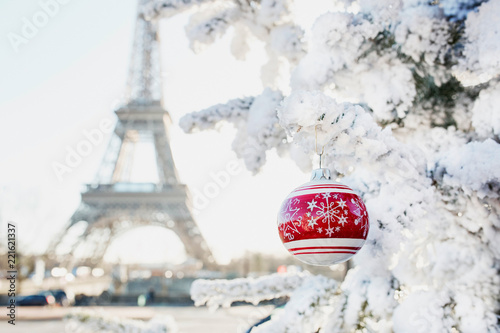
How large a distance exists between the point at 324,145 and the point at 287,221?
14.0 inches

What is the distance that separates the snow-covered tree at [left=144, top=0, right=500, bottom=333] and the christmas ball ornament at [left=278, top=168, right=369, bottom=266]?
0.59 feet

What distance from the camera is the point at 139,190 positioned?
29875 mm

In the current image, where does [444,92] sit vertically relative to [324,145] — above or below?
above

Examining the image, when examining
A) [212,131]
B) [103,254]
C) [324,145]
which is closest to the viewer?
[324,145]

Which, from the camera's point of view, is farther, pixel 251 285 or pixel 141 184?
pixel 141 184

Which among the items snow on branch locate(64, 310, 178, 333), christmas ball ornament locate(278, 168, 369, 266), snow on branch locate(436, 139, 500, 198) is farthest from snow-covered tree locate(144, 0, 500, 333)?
snow on branch locate(64, 310, 178, 333)

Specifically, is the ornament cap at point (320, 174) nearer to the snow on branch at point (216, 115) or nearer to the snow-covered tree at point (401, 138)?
the snow-covered tree at point (401, 138)

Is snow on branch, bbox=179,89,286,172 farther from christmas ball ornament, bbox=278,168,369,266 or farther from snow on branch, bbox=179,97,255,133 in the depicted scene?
christmas ball ornament, bbox=278,168,369,266

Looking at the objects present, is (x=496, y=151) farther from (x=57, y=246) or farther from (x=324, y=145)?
(x=57, y=246)

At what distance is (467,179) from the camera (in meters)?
2.10

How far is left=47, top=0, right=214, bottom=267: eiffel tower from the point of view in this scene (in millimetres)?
28844

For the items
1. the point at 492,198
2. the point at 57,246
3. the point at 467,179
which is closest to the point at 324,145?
the point at 467,179

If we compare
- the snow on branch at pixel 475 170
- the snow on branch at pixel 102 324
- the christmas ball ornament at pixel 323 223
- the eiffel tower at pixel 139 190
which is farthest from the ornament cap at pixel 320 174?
the eiffel tower at pixel 139 190

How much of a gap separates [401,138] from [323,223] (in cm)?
160
